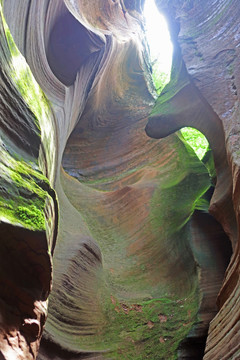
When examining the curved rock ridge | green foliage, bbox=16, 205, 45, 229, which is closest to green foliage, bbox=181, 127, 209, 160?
the curved rock ridge

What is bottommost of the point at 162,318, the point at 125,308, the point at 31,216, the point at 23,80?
the point at 162,318

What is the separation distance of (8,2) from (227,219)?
3854mm

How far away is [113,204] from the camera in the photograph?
8148 millimetres

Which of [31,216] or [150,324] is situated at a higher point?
[31,216]

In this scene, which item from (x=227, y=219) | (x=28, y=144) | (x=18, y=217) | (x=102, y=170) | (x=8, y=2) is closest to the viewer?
(x=18, y=217)

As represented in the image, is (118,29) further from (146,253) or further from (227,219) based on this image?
(227,219)

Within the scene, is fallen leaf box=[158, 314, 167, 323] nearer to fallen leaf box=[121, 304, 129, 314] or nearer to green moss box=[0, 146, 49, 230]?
fallen leaf box=[121, 304, 129, 314]

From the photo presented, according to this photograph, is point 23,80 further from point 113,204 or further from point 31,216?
point 113,204

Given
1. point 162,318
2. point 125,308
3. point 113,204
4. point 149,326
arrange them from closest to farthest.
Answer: point 149,326
point 162,318
point 125,308
point 113,204

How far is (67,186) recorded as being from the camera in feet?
27.0

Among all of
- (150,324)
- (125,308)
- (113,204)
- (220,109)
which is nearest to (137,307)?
(125,308)

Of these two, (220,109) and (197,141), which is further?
(197,141)

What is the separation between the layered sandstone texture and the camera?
261 centimetres

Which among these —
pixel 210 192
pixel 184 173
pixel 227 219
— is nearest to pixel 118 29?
pixel 184 173
